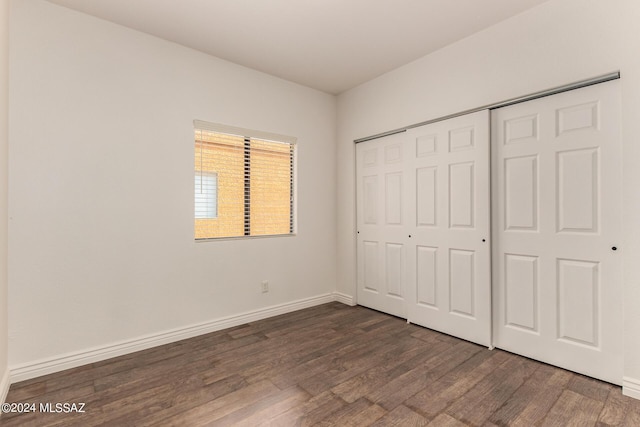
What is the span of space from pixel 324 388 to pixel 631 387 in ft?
6.39

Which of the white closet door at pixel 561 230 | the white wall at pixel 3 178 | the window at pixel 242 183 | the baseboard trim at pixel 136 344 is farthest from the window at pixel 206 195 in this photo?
the white closet door at pixel 561 230

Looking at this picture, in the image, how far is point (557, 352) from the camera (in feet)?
7.77

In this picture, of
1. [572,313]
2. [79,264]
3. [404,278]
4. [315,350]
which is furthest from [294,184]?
[572,313]

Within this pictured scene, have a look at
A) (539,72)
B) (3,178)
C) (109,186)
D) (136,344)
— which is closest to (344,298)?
(136,344)

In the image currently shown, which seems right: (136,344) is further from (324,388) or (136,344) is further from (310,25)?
(310,25)

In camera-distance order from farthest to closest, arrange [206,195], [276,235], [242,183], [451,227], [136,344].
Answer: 1. [276,235]
2. [242,183]
3. [206,195]
4. [451,227]
5. [136,344]

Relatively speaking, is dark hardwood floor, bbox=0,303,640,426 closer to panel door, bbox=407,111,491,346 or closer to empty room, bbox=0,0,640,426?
empty room, bbox=0,0,640,426

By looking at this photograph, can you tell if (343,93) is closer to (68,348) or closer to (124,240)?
(124,240)

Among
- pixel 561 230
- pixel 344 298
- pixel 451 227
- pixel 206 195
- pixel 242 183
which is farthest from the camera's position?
pixel 344 298

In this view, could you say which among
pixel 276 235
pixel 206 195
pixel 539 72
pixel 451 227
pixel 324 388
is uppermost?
pixel 539 72

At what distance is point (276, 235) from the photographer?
368 centimetres

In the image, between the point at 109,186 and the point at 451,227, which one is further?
the point at 451,227

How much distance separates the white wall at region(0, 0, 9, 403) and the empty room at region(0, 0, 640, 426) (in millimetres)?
40

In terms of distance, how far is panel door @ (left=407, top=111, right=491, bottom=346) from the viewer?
2.77m
